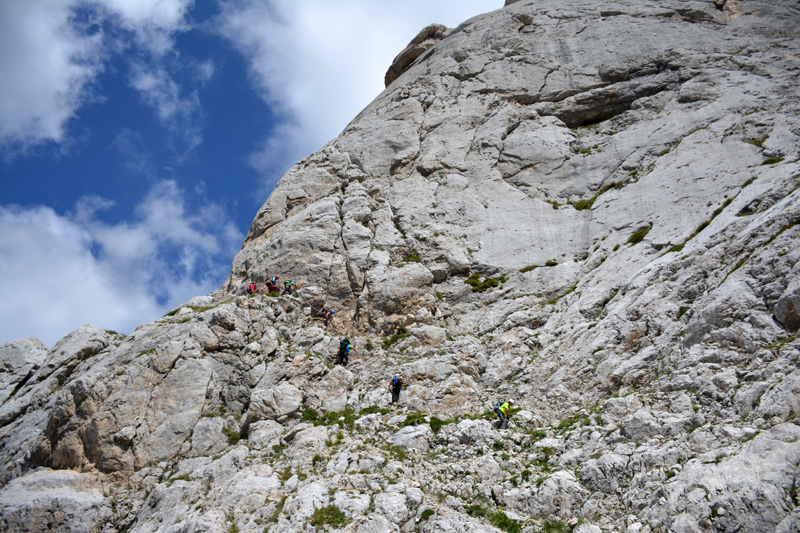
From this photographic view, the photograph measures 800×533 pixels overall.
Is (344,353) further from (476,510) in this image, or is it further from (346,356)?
(476,510)

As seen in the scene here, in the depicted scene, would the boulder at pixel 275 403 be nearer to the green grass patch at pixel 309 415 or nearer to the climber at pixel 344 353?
the green grass patch at pixel 309 415

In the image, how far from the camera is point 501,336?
76.0 feet

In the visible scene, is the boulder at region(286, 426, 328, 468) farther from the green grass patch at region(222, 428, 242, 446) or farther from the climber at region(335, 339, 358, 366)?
the climber at region(335, 339, 358, 366)

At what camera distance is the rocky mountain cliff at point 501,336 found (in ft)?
45.2

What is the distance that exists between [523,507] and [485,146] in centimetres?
2566

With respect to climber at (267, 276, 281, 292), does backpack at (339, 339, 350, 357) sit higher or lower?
lower

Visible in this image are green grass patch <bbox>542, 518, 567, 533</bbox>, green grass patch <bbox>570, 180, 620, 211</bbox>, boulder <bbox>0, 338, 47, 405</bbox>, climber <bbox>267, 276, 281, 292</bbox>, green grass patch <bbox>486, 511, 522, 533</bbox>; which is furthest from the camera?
boulder <bbox>0, 338, 47, 405</bbox>

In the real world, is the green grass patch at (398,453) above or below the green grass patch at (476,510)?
above

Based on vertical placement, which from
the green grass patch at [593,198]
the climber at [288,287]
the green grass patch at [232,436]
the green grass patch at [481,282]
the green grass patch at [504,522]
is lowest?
the green grass patch at [504,522]

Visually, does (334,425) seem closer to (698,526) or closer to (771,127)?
(698,526)

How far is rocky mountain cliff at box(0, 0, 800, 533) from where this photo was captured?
1377cm

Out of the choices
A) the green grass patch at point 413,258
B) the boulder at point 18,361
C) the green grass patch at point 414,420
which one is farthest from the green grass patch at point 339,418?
the boulder at point 18,361

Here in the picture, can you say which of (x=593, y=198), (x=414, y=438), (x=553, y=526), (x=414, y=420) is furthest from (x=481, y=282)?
(x=553, y=526)

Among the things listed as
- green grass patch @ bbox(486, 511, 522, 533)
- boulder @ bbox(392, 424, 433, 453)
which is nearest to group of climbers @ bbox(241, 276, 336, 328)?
boulder @ bbox(392, 424, 433, 453)
